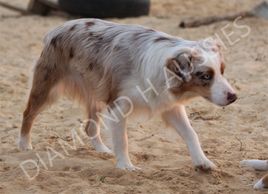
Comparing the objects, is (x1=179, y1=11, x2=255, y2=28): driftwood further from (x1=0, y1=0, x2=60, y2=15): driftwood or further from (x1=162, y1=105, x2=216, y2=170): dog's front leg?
(x1=162, y1=105, x2=216, y2=170): dog's front leg

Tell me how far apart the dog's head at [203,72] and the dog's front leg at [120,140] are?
676mm

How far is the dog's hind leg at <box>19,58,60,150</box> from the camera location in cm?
609

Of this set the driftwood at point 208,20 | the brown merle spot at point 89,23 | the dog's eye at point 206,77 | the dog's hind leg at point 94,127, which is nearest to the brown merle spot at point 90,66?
the brown merle spot at point 89,23

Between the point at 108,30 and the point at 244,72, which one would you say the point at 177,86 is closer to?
the point at 108,30

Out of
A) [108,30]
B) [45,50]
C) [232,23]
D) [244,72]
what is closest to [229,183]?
[108,30]

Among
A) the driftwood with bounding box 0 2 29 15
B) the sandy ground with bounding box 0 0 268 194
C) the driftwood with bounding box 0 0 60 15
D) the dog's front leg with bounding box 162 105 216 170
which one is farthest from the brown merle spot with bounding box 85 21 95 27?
the driftwood with bounding box 0 2 29 15

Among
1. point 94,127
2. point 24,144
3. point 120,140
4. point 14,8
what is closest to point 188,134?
point 120,140

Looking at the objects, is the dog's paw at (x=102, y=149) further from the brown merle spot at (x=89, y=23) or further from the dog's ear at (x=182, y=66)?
the dog's ear at (x=182, y=66)

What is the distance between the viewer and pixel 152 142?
6.44 m

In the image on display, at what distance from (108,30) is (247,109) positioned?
2.27m

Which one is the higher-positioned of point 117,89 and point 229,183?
point 117,89

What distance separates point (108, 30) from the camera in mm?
5742

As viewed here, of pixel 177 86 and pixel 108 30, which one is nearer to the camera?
pixel 177 86

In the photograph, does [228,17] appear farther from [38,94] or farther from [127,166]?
[127,166]
